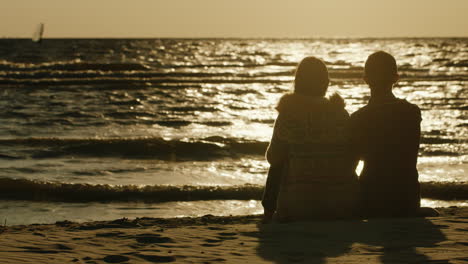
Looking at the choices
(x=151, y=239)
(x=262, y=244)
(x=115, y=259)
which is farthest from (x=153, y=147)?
(x=115, y=259)

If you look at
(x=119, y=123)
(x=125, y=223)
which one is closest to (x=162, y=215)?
(x=125, y=223)

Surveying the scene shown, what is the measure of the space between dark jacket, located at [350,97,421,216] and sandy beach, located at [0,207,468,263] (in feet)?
0.59

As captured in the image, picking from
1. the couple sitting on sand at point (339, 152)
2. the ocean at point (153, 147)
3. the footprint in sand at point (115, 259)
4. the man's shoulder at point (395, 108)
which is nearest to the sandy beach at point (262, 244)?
the footprint in sand at point (115, 259)

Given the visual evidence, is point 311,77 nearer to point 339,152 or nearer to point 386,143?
point 339,152

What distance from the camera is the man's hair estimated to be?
570 cm

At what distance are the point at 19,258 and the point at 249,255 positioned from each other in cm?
167

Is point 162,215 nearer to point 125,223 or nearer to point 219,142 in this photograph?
point 125,223

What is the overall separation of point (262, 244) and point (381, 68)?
1.75 metres

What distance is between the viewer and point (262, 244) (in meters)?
5.20

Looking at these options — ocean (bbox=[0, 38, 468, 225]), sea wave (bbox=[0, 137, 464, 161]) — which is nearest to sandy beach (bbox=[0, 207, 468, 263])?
ocean (bbox=[0, 38, 468, 225])

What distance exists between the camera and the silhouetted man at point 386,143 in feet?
18.8

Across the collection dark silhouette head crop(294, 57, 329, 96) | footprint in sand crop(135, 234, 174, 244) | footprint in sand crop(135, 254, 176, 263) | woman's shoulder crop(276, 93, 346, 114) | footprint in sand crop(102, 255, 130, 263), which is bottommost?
footprint in sand crop(102, 255, 130, 263)

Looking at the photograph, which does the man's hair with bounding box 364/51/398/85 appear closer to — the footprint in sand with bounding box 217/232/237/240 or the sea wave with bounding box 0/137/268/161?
the footprint in sand with bounding box 217/232/237/240

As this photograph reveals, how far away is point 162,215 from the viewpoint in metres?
9.12
